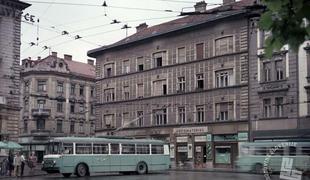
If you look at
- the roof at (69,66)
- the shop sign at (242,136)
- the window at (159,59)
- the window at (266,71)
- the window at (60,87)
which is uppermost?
the roof at (69,66)

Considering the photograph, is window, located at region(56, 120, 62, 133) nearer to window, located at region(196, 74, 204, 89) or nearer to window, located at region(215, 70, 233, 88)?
window, located at region(196, 74, 204, 89)

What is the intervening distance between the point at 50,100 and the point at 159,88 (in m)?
32.4

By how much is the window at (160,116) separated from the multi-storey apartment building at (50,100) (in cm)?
2763

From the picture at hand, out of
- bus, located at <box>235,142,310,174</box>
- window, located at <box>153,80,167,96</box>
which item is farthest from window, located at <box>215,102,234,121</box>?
bus, located at <box>235,142,310,174</box>

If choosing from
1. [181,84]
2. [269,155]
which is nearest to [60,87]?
[181,84]

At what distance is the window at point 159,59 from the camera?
2176 inches

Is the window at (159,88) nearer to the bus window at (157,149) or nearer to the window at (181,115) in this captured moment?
the window at (181,115)

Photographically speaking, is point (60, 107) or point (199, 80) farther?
point (60, 107)

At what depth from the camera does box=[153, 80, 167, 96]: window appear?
180 feet

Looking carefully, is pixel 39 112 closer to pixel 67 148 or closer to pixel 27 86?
pixel 27 86

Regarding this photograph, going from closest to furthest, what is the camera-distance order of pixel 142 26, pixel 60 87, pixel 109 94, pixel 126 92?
pixel 126 92 → pixel 109 94 → pixel 142 26 → pixel 60 87

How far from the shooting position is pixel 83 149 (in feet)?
111

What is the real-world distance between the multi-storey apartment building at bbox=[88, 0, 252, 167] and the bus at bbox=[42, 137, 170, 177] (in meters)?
11.6

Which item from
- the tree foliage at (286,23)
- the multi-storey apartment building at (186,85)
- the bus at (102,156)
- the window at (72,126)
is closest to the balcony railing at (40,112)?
the window at (72,126)
